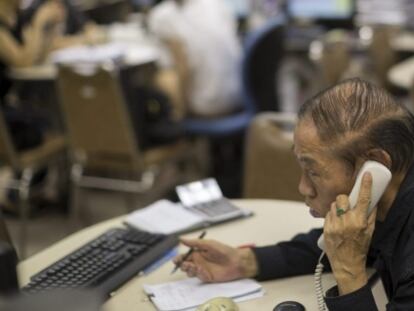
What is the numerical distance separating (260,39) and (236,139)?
0.64 metres

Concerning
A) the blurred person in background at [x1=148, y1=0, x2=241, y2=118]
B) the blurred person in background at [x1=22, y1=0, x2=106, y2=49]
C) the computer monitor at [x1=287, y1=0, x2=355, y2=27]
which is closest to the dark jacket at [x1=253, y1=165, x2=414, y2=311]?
the blurred person in background at [x1=148, y1=0, x2=241, y2=118]

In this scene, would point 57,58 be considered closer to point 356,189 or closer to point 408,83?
point 408,83

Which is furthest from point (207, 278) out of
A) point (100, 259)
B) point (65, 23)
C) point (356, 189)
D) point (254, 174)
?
point (65, 23)

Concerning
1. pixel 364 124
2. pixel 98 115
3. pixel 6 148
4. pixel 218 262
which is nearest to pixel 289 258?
pixel 218 262

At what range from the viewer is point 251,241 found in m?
1.71

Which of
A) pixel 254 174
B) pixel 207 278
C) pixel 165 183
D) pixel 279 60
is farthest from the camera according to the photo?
pixel 165 183

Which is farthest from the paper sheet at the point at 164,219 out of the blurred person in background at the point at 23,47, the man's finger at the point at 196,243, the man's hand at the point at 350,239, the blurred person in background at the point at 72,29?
the blurred person in background at the point at 72,29

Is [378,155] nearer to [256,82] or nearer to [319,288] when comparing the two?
[319,288]

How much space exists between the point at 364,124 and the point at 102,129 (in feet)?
7.46

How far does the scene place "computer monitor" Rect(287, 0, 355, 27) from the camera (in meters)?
5.16

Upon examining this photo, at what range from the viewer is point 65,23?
14.8 ft

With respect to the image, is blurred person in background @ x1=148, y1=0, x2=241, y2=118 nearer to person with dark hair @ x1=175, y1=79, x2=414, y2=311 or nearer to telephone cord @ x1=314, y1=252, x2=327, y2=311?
telephone cord @ x1=314, y1=252, x2=327, y2=311

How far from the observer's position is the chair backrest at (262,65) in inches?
148

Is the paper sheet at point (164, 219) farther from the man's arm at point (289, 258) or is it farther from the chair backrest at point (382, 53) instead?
the chair backrest at point (382, 53)
